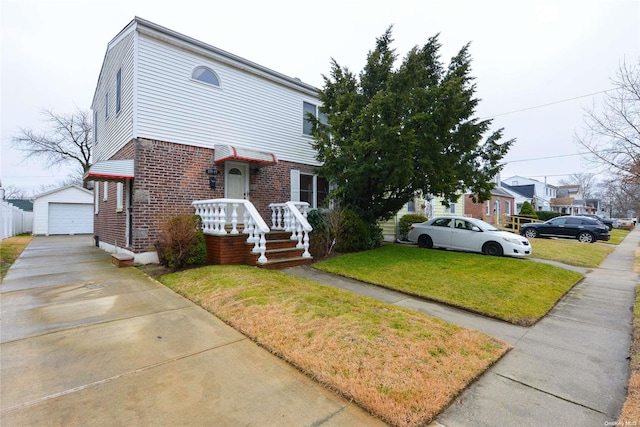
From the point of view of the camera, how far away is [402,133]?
25.0ft

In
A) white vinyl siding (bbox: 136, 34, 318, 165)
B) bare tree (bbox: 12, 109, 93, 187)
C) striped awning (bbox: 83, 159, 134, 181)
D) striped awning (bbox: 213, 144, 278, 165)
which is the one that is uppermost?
bare tree (bbox: 12, 109, 93, 187)

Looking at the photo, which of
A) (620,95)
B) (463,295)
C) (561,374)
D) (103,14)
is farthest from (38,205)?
(620,95)

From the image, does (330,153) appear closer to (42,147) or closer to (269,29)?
(269,29)

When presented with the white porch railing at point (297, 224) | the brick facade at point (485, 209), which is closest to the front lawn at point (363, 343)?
the white porch railing at point (297, 224)

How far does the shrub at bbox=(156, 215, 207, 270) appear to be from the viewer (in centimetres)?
694

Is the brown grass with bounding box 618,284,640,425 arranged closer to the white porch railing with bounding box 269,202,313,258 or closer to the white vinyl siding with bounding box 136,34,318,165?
the white porch railing with bounding box 269,202,313,258

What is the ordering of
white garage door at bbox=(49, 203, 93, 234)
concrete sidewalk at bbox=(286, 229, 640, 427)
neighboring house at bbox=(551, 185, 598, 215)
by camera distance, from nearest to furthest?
concrete sidewalk at bbox=(286, 229, 640, 427) < white garage door at bbox=(49, 203, 93, 234) < neighboring house at bbox=(551, 185, 598, 215)

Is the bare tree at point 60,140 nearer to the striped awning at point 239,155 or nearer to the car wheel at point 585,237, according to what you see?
the striped awning at point 239,155

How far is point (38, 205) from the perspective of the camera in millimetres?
20500

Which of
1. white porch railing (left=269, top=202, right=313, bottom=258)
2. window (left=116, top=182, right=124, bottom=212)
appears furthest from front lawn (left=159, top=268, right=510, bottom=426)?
window (left=116, top=182, right=124, bottom=212)

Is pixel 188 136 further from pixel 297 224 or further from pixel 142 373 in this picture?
pixel 142 373

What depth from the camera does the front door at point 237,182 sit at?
31.1ft

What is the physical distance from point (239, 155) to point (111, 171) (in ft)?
10.3

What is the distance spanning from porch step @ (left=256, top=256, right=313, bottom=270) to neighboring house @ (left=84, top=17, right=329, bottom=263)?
101 centimetres
